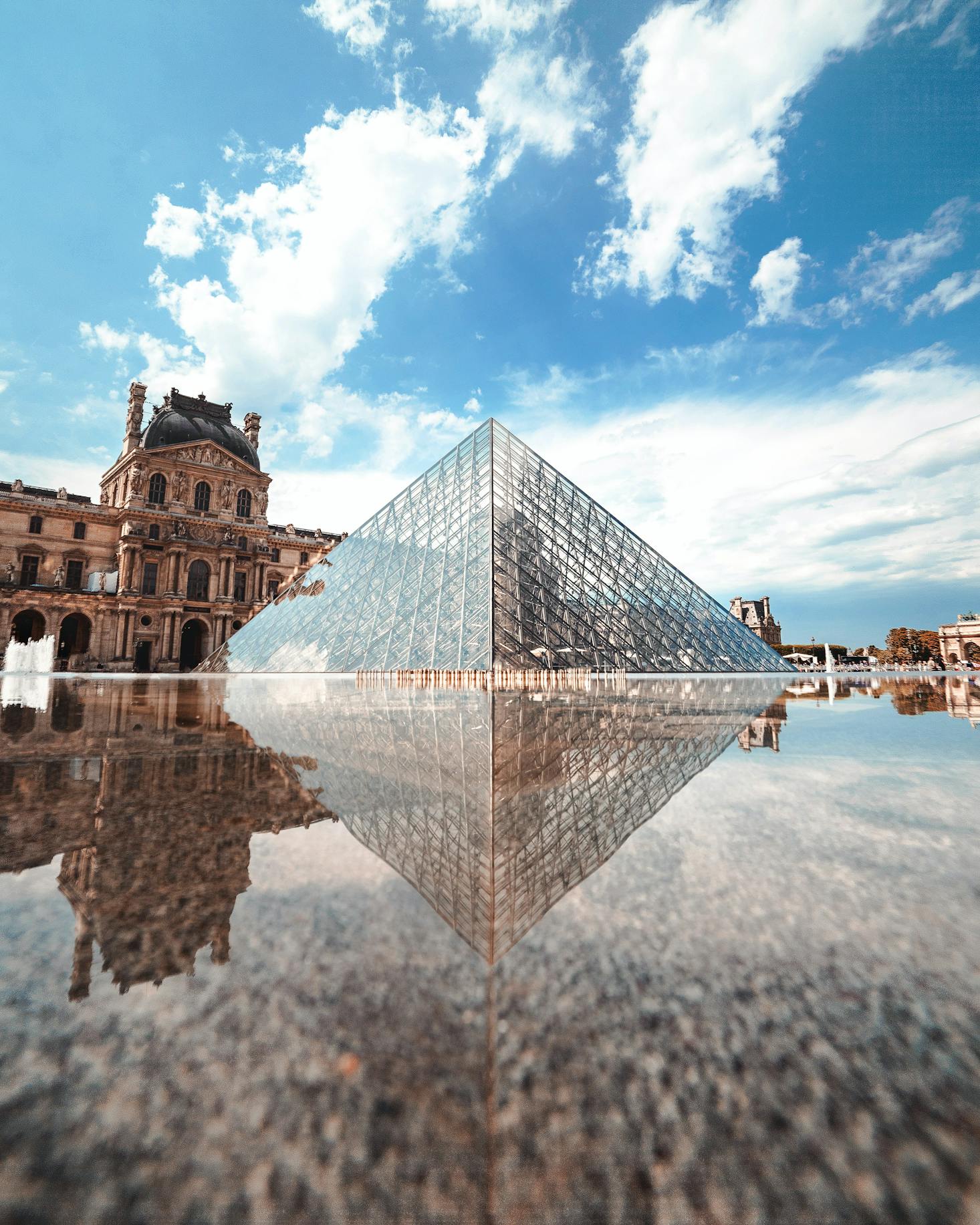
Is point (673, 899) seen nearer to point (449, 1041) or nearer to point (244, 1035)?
point (449, 1041)

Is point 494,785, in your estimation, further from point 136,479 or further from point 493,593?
point 136,479

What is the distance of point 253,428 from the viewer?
5059 centimetres

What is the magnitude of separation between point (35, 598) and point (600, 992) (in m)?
44.9

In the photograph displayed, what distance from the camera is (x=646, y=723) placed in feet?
24.2

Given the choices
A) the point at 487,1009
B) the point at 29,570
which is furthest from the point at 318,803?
the point at 29,570

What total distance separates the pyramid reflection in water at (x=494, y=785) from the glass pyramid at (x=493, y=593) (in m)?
10.3

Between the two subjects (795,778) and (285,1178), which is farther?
(795,778)

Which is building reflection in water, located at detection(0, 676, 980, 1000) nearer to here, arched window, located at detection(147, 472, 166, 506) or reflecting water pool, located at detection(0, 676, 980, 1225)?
reflecting water pool, located at detection(0, 676, 980, 1225)

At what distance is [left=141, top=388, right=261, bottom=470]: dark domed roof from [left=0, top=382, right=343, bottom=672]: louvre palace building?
0.13 m

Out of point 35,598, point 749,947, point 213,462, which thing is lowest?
point 749,947

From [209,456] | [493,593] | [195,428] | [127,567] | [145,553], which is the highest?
[195,428]

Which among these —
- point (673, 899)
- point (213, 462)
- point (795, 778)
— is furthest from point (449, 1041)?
point (213, 462)

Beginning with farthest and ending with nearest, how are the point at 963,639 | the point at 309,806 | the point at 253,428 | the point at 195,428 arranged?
1. the point at 963,639
2. the point at 253,428
3. the point at 195,428
4. the point at 309,806

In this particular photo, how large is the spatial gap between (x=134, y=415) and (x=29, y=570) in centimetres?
1461
